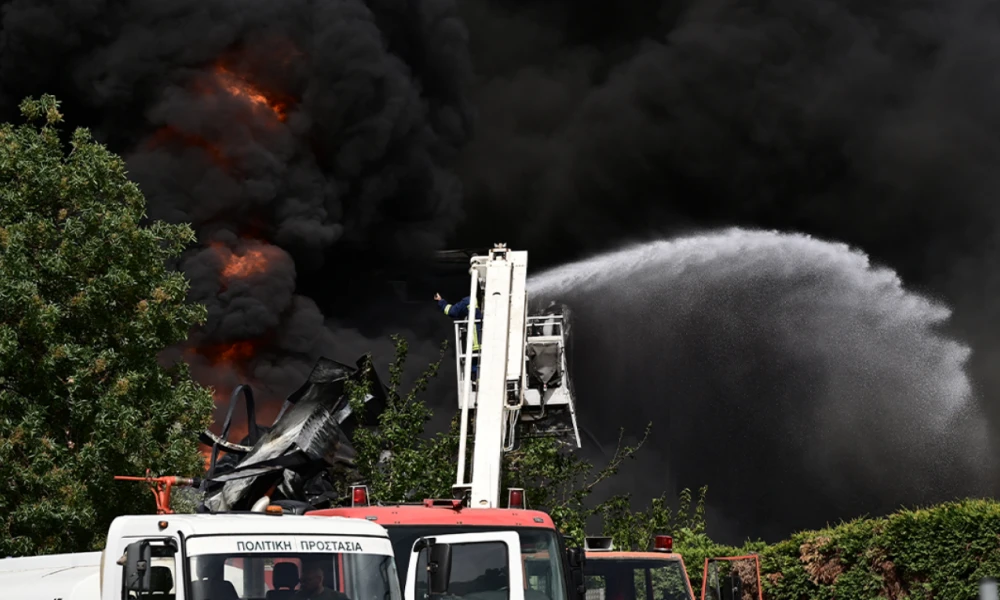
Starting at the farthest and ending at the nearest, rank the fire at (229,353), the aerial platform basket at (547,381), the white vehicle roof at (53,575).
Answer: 1. the fire at (229,353)
2. the aerial platform basket at (547,381)
3. the white vehicle roof at (53,575)

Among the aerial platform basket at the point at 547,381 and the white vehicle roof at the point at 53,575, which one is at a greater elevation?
the aerial platform basket at the point at 547,381

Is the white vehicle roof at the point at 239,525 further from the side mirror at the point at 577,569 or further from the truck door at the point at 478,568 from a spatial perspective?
the side mirror at the point at 577,569

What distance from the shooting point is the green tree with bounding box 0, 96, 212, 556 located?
15.7m

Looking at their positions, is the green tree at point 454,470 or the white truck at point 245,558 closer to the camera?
the white truck at point 245,558

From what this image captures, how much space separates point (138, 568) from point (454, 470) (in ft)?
41.2

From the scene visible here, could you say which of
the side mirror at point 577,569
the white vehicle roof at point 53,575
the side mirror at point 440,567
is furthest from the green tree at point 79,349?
the side mirror at point 440,567

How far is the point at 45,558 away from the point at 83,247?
7801 millimetres

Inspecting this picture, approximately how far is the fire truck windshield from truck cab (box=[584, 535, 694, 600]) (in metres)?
1.61

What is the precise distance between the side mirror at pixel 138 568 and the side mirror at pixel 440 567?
221 cm

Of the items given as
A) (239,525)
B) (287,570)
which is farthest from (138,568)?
(287,570)

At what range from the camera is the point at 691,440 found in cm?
2902

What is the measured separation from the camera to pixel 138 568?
6969 mm

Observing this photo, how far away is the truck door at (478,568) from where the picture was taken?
9078 millimetres

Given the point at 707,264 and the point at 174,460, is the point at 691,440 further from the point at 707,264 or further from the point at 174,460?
the point at 174,460
